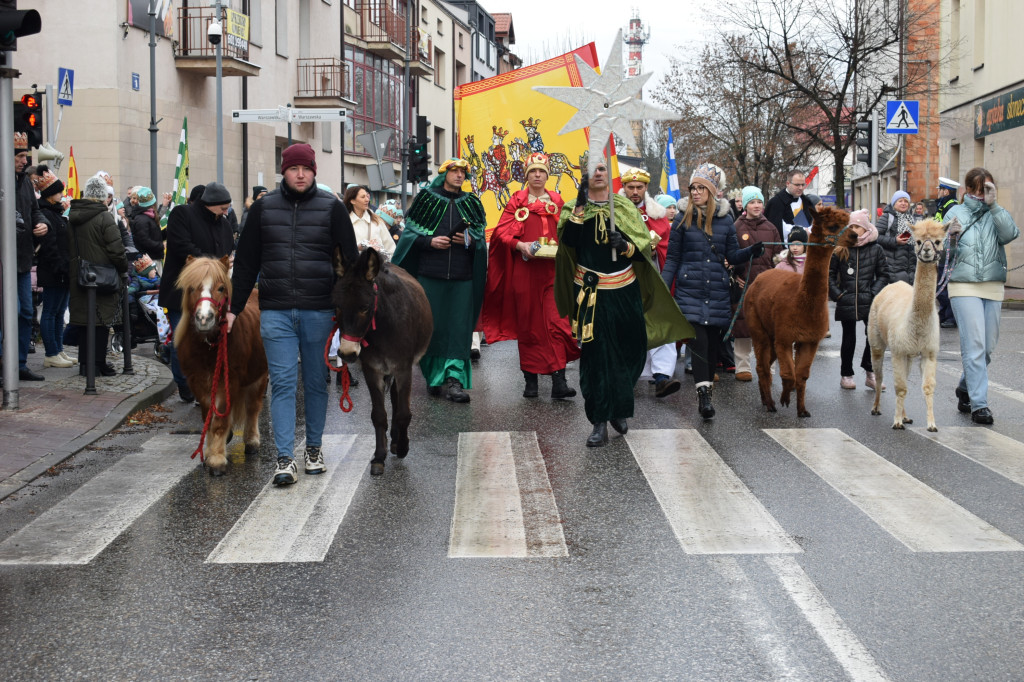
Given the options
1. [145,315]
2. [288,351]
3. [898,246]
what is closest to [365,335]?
[288,351]

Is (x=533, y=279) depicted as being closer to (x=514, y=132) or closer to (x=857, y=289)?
(x=857, y=289)

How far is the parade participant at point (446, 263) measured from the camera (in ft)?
38.2

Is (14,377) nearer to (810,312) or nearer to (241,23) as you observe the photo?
(810,312)

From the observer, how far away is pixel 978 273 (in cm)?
1016

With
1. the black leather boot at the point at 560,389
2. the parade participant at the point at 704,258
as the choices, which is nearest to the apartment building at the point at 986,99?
the parade participant at the point at 704,258

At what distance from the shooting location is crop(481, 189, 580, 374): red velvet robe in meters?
11.9

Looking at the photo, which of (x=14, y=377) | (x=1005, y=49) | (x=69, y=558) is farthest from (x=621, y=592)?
(x=1005, y=49)

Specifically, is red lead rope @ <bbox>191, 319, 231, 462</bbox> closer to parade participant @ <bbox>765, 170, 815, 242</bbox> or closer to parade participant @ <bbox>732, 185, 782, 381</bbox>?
parade participant @ <bbox>732, 185, 782, 381</bbox>

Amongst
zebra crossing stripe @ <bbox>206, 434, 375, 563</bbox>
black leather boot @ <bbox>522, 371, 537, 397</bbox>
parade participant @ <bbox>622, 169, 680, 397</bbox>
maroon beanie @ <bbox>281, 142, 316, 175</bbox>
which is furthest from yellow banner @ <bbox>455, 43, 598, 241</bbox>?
maroon beanie @ <bbox>281, 142, 316, 175</bbox>

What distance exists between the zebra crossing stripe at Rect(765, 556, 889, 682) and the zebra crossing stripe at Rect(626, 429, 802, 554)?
318mm

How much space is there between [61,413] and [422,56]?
44.4m

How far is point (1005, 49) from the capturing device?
30875 mm

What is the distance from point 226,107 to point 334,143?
876 centimetres

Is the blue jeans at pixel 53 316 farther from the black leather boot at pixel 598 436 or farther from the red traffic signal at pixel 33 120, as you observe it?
the black leather boot at pixel 598 436
